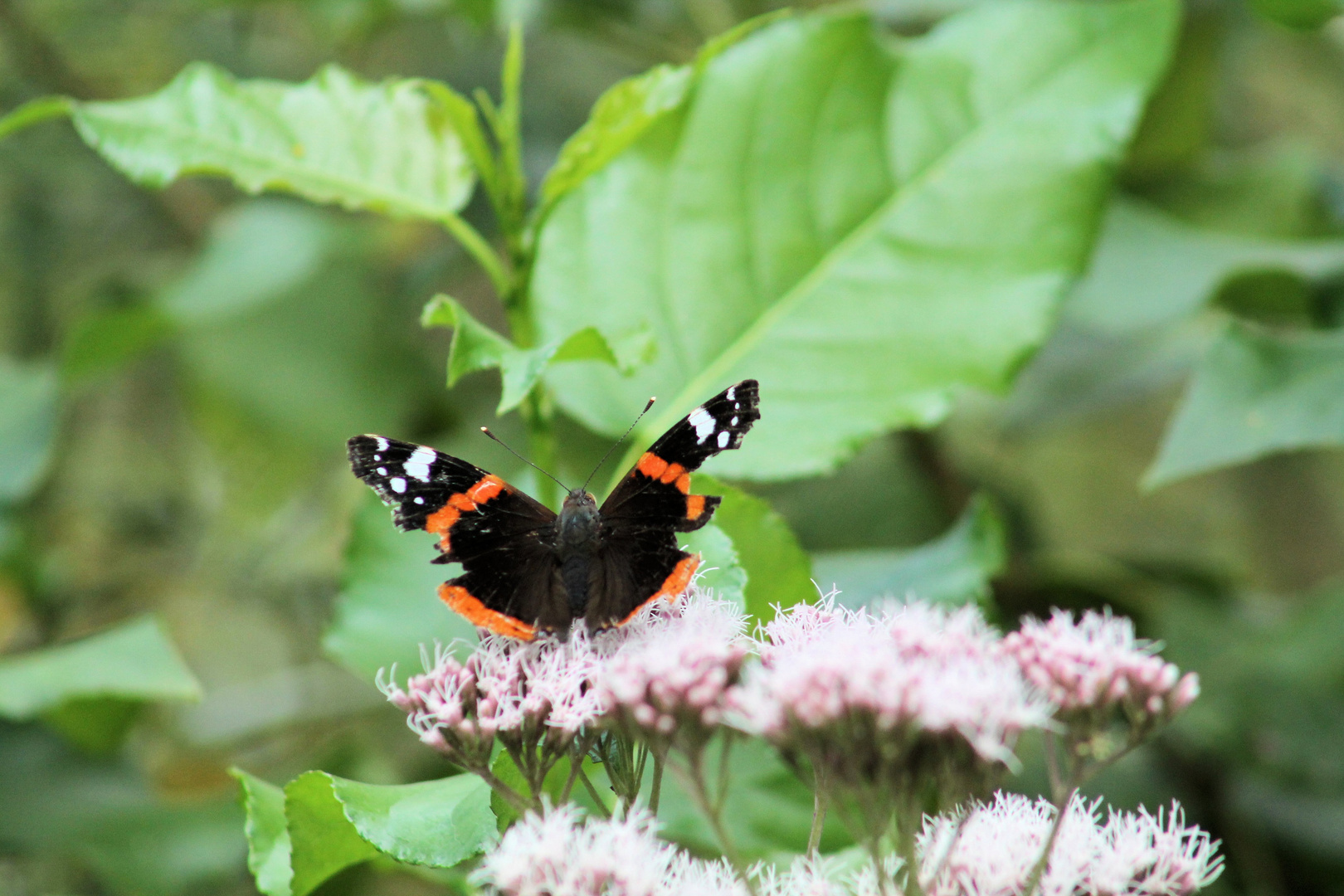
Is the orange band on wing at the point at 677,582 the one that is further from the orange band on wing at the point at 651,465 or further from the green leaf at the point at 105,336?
the green leaf at the point at 105,336

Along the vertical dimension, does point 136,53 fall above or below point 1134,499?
above

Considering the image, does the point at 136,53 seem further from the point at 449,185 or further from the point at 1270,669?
the point at 1270,669

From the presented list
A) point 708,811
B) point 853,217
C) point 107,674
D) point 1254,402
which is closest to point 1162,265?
point 1254,402

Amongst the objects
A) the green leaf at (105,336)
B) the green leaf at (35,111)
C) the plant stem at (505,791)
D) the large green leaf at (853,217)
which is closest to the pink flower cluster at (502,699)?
the plant stem at (505,791)

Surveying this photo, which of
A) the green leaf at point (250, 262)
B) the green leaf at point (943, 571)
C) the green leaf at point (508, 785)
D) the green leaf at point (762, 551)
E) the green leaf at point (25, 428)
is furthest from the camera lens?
the green leaf at point (250, 262)

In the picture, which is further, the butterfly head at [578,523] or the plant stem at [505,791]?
the butterfly head at [578,523]

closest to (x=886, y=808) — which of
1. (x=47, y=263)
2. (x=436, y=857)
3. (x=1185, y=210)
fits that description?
(x=436, y=857)

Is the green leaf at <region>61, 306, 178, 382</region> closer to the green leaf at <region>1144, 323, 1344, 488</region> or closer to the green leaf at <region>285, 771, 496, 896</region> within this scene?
the green leaf at <region>285, 771, 496, 896</region>

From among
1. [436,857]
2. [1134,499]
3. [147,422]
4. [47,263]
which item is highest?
[436,857]
